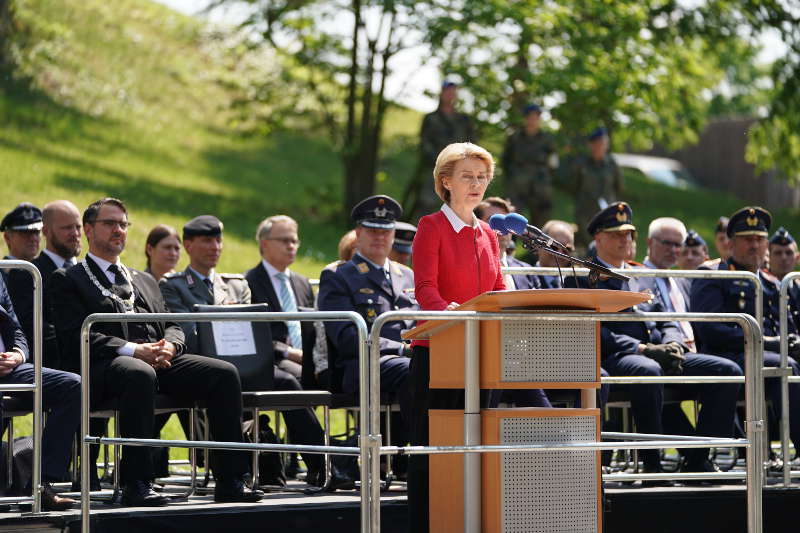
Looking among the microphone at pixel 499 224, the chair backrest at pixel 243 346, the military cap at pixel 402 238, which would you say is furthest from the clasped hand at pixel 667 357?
the microphone at pixel 499 224

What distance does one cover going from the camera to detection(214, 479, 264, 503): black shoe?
7227 millimetres

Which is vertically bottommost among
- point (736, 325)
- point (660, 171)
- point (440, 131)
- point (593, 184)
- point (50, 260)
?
point (736, 325)

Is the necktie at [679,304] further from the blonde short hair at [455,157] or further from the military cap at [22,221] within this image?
the military cap at [22,221]

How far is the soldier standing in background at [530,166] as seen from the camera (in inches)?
666

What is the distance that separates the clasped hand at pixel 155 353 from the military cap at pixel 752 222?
13.9ft

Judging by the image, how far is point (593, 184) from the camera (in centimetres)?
1675

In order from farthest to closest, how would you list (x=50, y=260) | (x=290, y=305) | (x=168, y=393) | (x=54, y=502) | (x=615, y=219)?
(x=290, y=305) → (x=615, y=219) → (x=50, y=260) → (x=168, y=393) → (x=54, y=502)

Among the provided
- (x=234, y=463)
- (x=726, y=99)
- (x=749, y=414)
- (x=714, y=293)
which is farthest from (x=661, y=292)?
(x=726, y=99)

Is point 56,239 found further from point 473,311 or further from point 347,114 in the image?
point 347,114

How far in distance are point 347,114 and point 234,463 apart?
15.3 m

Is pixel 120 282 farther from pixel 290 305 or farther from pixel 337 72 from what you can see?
pixel 337 72

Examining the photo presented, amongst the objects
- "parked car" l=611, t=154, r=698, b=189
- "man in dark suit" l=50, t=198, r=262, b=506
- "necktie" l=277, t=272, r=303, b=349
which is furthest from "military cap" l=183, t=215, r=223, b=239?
"parked car" l=611, t=154, r=698, b=189

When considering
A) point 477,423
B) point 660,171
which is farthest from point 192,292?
point 660,171

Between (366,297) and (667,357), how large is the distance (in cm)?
200
